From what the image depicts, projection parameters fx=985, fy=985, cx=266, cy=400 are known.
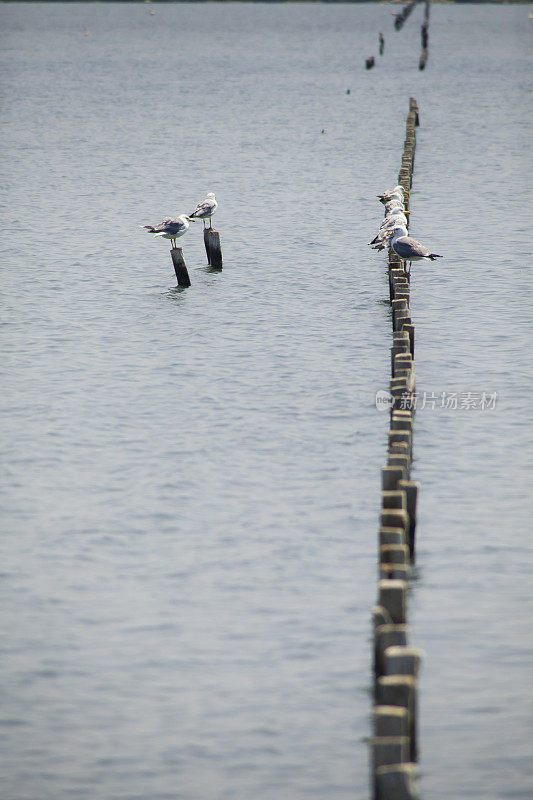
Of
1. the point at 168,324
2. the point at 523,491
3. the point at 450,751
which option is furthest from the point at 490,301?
the point at 450,751

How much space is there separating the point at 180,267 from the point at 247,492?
11085mm

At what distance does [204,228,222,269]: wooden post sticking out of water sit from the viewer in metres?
25.8

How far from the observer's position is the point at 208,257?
26.5 metres

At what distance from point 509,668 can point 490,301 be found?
47.1ft

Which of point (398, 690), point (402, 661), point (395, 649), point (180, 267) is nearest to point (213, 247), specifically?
point (180, 267)

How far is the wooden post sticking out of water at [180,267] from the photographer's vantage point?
23844mm

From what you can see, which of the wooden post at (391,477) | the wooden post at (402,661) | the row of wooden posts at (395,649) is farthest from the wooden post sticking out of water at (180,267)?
the wooden post at (402,661)

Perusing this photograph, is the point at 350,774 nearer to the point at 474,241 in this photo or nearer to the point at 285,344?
the point at 285,344

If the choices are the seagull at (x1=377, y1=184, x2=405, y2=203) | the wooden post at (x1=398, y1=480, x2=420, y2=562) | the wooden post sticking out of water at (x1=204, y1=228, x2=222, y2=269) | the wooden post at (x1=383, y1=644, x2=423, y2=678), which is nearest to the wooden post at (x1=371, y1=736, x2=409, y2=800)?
the wooden post at (x1=383, y1=644, x2=423, y2=678)

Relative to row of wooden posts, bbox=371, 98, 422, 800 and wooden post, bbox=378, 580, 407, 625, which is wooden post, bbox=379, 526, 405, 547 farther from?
wooden post, bbox=378, 580, 407, 625

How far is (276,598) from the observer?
1174 centimetres

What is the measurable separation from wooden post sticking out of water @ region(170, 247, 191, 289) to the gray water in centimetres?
24

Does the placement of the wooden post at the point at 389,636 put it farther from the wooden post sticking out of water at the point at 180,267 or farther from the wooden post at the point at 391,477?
the wooden post sticking out of water at the point at 180,267

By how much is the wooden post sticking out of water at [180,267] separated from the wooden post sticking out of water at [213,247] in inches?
60.5
